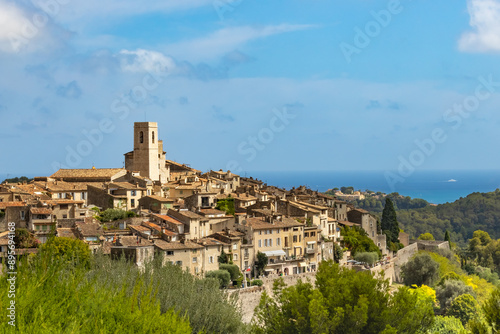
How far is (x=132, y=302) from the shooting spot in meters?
13.8

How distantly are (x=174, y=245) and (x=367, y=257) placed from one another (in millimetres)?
17578

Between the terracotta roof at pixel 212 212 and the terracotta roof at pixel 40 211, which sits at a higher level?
the terracotta roof at pixel 212 212

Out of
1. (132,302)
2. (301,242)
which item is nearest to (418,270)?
(301,242)

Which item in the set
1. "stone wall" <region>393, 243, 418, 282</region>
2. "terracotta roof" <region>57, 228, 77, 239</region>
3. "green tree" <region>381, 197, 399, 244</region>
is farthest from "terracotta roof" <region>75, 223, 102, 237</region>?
"green tree" <region>381, 197, 399, 244</region>

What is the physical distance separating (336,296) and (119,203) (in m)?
23.2

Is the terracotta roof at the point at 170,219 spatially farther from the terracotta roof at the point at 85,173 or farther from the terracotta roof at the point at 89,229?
the terracotta roof at the point at 85,173

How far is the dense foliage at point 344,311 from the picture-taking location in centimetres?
2223

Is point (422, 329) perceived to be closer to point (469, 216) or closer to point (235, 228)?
point (235, 228)

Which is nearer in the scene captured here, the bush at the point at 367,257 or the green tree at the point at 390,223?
the bush at the point at 367,257

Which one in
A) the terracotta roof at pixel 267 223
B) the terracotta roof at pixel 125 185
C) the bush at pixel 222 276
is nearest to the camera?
the bush at pixel 222 276

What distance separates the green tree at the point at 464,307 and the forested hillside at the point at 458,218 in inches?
2641

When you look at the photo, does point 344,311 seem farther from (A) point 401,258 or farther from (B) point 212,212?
(A) point 401,258

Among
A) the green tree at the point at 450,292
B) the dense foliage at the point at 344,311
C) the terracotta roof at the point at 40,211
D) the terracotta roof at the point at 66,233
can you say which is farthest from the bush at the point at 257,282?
the terracotta roof at the point at 40,211

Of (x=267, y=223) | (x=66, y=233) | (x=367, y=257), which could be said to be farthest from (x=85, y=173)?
(x=367, y=257)
